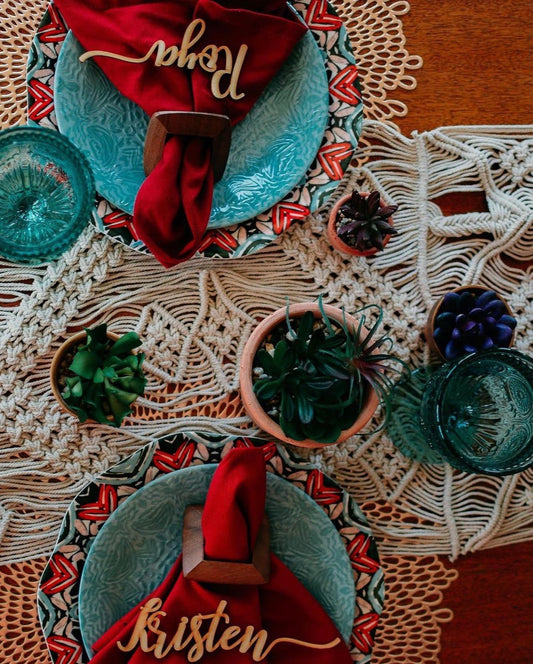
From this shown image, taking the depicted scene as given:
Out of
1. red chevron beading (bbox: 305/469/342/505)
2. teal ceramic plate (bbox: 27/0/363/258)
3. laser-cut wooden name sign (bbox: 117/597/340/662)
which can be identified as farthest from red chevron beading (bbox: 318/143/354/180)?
laser-cut wooden name sign (bbox: 117/597/340/662)

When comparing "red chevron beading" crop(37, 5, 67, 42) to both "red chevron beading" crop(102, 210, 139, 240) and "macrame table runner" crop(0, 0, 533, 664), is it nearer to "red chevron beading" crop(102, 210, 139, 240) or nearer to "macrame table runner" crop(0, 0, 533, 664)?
"macrame table runner" crop(0, 0, 533, 664)

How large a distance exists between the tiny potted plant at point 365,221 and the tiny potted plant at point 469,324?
0.33ft

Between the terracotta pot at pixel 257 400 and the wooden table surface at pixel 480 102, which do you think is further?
the wooden table surface at pixel 480 102

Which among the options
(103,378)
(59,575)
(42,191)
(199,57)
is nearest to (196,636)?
(59,575)

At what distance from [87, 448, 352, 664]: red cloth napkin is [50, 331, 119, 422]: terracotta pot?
7.0 inches

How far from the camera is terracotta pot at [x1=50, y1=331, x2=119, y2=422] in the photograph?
659mm

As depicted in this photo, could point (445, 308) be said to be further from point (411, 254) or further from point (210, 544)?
point (210, 544)

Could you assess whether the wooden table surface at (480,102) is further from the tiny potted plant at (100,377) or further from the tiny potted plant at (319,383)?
the tiny potted plant at (100,377)

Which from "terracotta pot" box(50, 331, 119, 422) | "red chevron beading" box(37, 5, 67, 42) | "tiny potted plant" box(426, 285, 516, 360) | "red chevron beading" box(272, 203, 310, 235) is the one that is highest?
"red chevron beading" box(37, 5, 67, 42)

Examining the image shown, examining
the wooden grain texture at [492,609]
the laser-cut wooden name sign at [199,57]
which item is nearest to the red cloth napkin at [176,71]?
the laser-cut wooden name sign at [199,57]

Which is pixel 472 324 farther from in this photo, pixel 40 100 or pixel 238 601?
pixel 40 100

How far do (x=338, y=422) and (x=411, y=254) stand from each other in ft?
0.80

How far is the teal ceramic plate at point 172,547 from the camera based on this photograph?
657mm

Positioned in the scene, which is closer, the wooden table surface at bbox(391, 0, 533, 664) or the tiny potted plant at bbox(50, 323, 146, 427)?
the tiny potted plant at bbox(50, 323, 146, 427)
